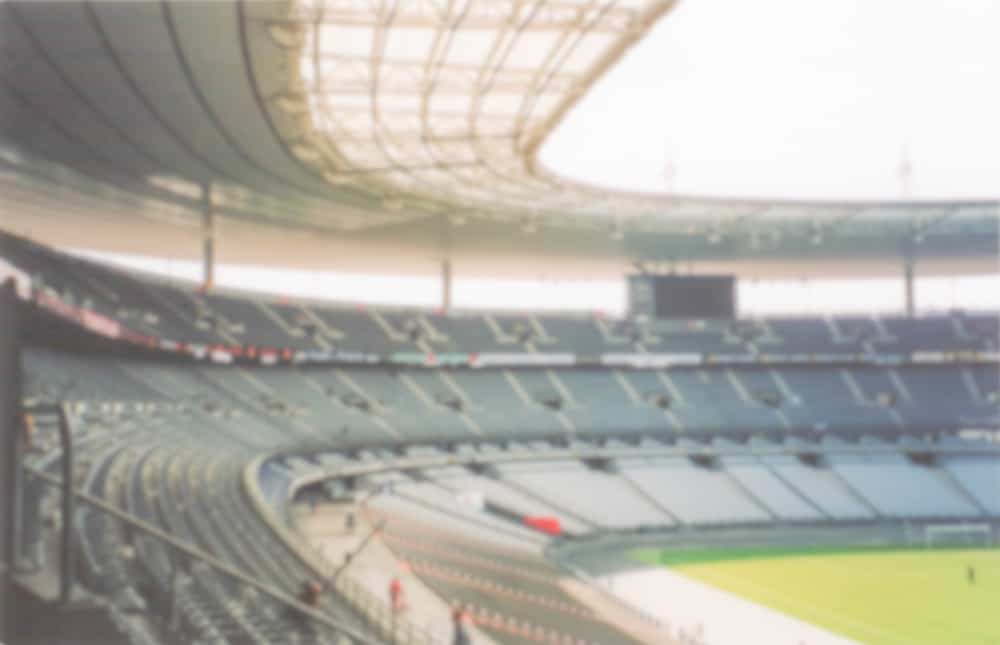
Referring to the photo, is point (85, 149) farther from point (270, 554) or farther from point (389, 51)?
point (270, 554)

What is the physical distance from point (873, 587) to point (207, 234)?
27576 mm

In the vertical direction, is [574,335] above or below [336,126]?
below

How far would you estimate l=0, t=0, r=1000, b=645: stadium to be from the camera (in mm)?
13109

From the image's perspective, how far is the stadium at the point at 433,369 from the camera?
43.0 feet

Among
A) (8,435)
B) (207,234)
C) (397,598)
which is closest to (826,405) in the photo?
(207,234)

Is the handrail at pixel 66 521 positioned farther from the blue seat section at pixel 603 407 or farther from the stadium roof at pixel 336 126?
the blue seat section at pixel 603 407

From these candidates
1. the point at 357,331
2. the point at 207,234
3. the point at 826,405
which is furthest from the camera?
the point at 826,405

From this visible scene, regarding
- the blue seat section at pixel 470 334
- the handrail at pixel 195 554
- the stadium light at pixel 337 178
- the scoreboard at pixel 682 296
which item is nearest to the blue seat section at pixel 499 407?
the blue seat section at pixel 470 334

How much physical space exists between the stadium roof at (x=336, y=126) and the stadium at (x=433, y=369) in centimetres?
12

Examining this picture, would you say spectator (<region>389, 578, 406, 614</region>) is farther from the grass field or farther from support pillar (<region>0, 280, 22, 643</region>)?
the grass field

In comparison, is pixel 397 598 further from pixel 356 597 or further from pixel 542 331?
pixel 542 331

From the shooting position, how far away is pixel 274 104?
19.2 meters

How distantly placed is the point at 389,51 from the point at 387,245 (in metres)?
25.8

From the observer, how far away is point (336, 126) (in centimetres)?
2219
